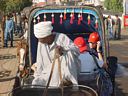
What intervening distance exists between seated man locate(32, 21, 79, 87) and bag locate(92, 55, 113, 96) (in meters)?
0.49

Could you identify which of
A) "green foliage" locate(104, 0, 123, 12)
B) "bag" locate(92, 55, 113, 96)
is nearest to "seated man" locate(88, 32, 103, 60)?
"bag" locate(92, 55, 113, 96)

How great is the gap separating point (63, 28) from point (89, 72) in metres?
3.73

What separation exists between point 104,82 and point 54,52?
1.14 meters

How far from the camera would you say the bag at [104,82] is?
647cm

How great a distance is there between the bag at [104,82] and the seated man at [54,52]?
0.49 m

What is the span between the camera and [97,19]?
902 centimetres

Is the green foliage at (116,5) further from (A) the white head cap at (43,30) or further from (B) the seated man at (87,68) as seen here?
(A) the white head cap at (43,30)

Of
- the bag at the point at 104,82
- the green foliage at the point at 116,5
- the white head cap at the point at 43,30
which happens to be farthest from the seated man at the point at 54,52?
the green foliage at the point at 116,5

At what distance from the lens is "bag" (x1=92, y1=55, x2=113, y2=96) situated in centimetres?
647

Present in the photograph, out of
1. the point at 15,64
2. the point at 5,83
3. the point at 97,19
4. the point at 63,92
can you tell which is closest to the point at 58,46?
the point at 63,92

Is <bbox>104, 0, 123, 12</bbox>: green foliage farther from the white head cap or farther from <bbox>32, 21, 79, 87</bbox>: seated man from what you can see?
the white head cap

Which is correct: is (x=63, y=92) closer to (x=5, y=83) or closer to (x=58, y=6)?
(x=58, y=6)

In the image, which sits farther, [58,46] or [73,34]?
[73,34]

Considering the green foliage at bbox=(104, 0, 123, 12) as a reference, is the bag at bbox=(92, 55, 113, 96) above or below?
above
